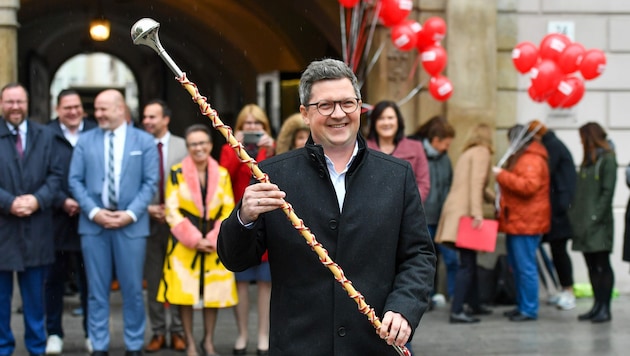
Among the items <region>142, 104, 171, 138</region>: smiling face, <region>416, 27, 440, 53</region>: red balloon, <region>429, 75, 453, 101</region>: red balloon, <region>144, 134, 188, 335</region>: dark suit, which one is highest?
<region>416, 27, 440, 53</region>: red balloon

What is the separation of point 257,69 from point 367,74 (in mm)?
7807

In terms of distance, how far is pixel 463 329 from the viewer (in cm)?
964

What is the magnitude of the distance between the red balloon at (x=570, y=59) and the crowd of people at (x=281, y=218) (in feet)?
1.99

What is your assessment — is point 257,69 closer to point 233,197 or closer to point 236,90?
point 236,90

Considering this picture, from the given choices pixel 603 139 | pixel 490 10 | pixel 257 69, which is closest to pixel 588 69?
pixel 603 139

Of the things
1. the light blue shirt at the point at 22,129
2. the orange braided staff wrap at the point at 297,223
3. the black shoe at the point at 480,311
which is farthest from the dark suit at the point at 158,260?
the orange braided staff wrap at the point at 297,223

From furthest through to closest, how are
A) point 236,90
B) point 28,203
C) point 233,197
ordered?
1. point 236,90
2. point 233,197
3. point 28,203

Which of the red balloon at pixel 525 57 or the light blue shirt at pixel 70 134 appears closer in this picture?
the light blue shirt at pixel 70 134

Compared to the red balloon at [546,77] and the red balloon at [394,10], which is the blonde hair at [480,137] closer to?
the red balloon at [546,77]

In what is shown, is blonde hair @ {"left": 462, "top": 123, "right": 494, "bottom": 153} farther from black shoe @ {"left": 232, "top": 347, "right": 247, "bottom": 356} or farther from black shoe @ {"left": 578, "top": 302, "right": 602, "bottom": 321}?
black shoe @ {"left": 232, "top": 347, "right": 247, "bottom": 356}

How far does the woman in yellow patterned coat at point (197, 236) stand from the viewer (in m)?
8.04

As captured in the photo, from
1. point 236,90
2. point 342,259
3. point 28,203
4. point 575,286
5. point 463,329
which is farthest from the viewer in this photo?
point 236,90

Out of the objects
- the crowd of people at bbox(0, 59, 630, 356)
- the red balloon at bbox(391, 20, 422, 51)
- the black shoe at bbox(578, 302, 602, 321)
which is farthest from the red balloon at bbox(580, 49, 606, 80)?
the black shoe at bbox(578, 302, 602, 321)

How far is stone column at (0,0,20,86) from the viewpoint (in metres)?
11.2
